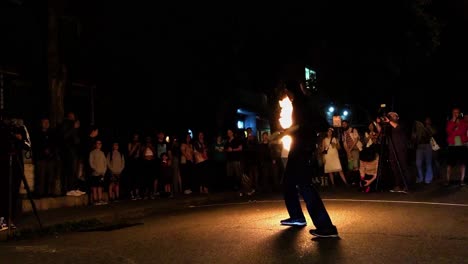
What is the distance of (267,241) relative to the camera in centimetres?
692

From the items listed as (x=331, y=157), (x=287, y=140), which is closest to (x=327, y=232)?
(x=287, y=140)

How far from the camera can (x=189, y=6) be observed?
18.0 meters

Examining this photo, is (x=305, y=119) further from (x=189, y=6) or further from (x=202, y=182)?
(x=189, y=6)

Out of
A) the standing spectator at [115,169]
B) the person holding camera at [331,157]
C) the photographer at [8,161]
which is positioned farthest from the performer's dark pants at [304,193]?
the person holding camera at [331,157]

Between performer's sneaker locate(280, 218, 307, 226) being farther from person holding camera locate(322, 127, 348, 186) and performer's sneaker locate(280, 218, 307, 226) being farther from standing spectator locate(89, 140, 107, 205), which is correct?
person holding camera locate(322, 127, 348, 186)

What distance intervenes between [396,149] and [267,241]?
683 cm

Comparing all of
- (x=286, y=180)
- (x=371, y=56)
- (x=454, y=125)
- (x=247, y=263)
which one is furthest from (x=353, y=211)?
(x=371, y=56)

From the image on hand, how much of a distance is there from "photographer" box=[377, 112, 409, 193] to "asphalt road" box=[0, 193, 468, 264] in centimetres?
261

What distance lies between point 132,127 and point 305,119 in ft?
41.6

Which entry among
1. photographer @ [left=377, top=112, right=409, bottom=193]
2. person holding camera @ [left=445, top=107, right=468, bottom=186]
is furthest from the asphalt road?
person holding camera @ [left=445, top=107, right=468, bottom=186]

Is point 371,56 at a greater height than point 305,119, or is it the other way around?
point 371,56

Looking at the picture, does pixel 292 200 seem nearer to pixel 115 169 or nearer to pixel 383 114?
pixel 383 114

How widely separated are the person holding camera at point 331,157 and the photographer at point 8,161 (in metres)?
8.62

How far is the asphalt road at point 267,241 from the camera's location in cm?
607
